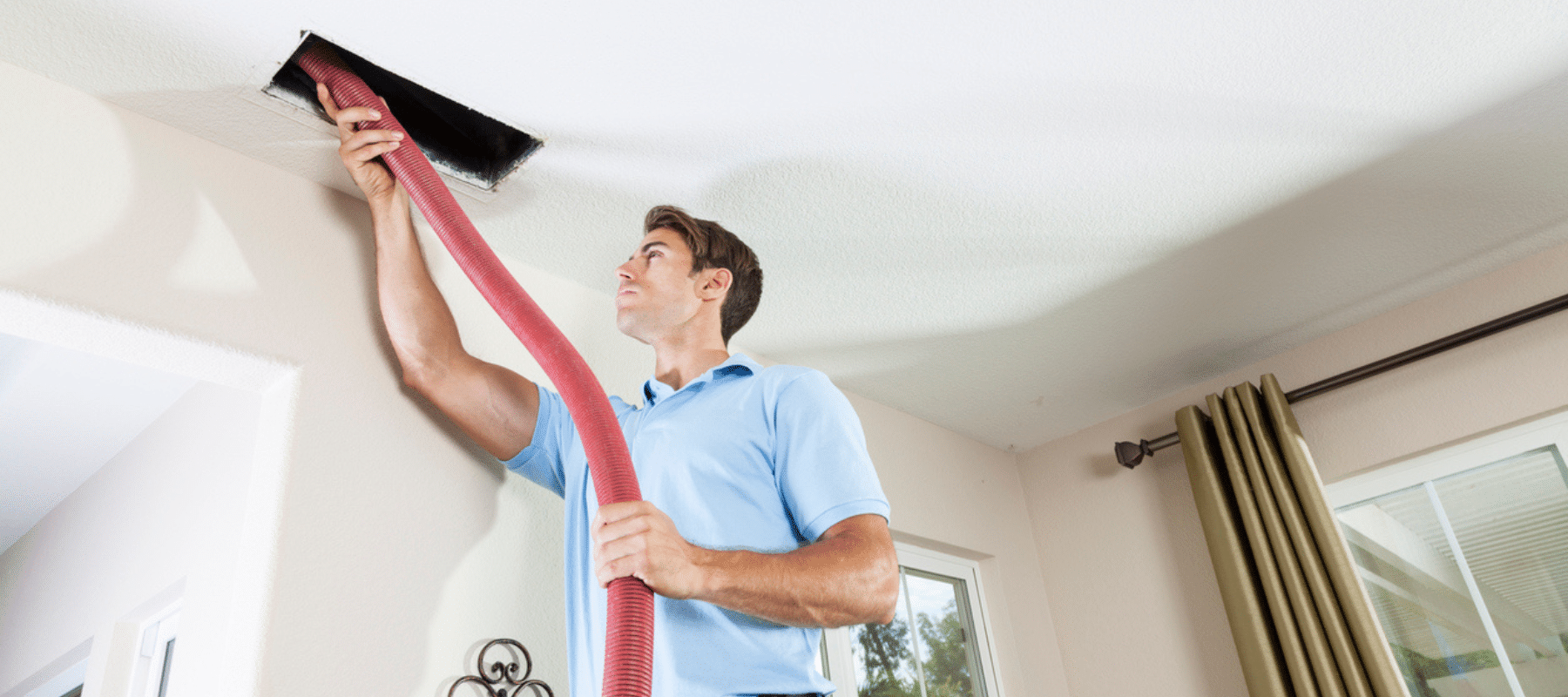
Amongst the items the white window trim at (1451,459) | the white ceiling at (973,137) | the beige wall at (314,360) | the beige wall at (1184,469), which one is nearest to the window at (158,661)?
the beige wall at (314,360)

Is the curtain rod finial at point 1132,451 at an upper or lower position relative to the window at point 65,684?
upper

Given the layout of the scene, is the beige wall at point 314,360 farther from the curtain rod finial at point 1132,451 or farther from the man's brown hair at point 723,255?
the curtain rod finial at point 1132,451

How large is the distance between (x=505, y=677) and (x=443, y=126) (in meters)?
0.94

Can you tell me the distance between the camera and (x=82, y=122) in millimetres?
1500

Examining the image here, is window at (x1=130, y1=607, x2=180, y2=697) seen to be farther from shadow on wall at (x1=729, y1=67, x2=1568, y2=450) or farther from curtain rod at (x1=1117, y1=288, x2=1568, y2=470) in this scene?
curtain rod at (x1=1117, y1=288, x2=1568, y2=470)

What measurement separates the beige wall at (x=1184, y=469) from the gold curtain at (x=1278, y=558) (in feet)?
0.52

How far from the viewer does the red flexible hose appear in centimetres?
99

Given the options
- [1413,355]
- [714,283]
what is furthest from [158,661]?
[1413,355]

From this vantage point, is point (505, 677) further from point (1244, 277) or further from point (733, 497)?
point (1244, 277)

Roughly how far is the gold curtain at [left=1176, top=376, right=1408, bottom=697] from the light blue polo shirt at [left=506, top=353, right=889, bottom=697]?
5.37ft

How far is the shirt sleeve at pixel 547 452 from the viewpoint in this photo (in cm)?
170

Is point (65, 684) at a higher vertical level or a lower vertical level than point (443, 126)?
lower

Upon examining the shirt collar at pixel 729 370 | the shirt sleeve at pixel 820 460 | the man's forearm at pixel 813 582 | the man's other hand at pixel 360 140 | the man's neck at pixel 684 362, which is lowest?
the man's forearm at pixel 813 582

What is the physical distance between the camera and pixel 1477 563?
2.47 m
